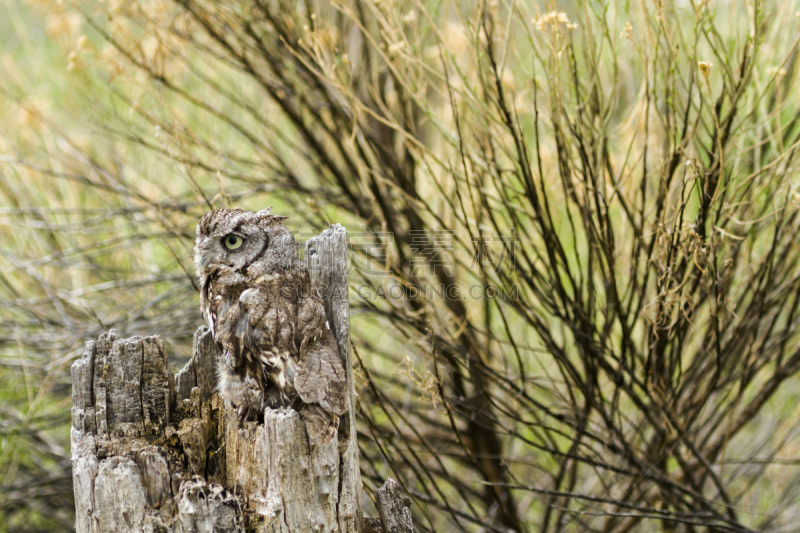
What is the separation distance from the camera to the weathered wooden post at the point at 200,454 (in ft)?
5.06

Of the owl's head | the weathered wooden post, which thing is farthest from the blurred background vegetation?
the weathered wooden post

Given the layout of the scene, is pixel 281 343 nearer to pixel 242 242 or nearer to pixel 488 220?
pixel 242 242

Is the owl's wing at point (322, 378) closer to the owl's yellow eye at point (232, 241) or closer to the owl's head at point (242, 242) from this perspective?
the owl's head at point (242, 242)

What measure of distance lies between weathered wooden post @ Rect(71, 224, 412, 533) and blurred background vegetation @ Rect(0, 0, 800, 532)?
441mm

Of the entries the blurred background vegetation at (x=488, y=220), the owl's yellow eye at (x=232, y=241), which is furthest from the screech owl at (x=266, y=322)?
the blurred background vegetation at (x=488, y=220)

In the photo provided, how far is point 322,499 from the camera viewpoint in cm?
159

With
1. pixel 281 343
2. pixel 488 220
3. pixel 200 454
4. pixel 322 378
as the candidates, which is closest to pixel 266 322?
pixel 281 343

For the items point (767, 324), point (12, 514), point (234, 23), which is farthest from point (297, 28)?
point (12, 514)

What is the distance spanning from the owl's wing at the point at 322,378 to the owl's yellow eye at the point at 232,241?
1.53 ft

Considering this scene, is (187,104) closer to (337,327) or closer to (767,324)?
(337,327)

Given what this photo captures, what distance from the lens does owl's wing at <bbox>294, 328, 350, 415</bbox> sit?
1608 millimetres

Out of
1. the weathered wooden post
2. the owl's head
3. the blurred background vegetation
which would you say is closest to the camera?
the weathered wooden post

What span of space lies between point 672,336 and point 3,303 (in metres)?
3.25

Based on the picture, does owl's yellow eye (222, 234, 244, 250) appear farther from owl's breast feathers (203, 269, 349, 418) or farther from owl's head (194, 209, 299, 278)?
owl's breast feathers (203, 269, 349, 418)
